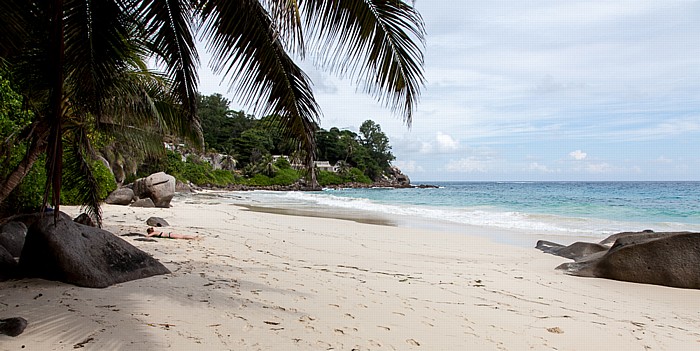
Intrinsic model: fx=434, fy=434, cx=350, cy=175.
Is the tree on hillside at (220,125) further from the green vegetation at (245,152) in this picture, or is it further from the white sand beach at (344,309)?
the white sand beach at (344,309)

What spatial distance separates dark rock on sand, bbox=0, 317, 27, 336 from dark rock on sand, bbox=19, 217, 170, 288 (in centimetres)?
102

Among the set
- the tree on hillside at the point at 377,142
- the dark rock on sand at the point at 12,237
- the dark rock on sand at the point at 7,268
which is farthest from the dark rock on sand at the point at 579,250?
the tree on hillside at the point at 377,142

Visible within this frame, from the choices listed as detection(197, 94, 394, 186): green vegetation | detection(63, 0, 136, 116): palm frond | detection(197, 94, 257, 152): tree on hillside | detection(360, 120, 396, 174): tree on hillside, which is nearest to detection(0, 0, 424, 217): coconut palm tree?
detection(63, 0, 136, 116): palm frond

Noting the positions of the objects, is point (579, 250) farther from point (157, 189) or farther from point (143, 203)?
point (157, 189)

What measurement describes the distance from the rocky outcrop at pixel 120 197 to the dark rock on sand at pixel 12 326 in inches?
609

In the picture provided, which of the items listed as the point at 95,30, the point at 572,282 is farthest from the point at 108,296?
the point at 572,282

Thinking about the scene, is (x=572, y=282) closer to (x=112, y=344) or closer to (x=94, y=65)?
(x=112, y=344)

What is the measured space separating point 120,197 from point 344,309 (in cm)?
1589

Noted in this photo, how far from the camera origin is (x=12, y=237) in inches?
230

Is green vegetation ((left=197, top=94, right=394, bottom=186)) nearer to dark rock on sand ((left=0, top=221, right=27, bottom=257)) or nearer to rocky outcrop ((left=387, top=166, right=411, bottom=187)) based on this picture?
rocky outcrop ((left=387, top=166, right=411, bottom=187))

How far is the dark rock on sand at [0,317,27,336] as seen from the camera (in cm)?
290

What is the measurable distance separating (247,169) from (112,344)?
59746mm

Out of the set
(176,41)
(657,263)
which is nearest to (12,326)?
(176,41)

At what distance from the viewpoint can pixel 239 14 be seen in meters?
3.42
